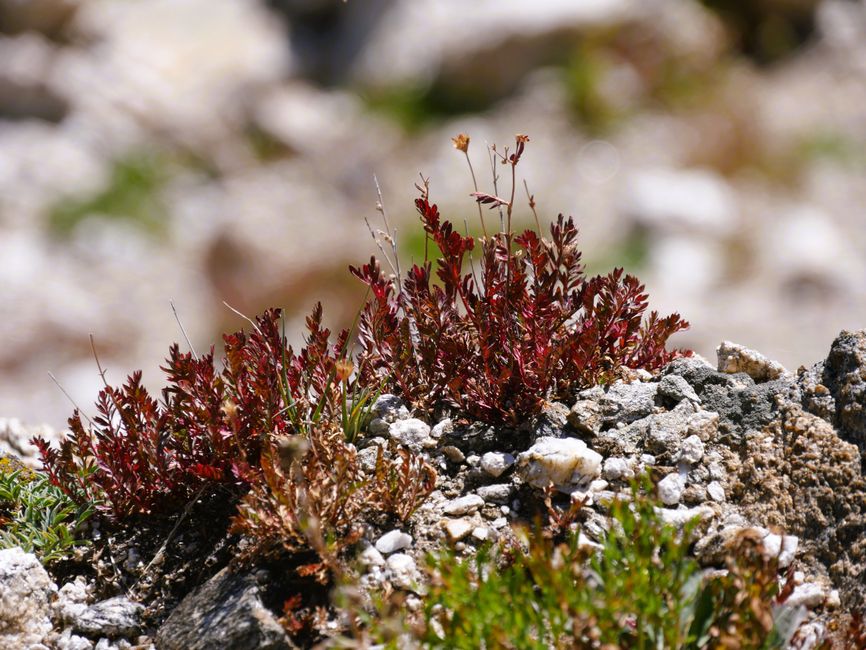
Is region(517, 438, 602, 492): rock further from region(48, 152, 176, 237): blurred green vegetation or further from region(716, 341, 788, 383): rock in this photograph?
region(48, 152, 176, 237): blurred green vegetation

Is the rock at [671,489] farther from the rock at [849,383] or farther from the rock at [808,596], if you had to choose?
the rock at [849,383]

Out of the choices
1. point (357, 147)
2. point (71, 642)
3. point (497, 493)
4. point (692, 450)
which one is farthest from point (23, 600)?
A: point (357, 147)

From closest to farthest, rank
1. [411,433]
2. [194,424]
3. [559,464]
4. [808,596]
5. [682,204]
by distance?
[808,596]
[559,464]
[194,424]
[411,433]
[682,204]

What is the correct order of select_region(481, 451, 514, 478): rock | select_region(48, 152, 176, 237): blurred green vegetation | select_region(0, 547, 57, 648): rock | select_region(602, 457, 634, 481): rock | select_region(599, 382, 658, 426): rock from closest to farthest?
select_region(0, 547, 57, 648): rock, select_region(602, 457, 634, 481): rock, select_region(481, 451, 514, 478): rock, select_region(599, 382, 658, 426): rock, select_region(48, 152, 176, 237): blurred green vegetation

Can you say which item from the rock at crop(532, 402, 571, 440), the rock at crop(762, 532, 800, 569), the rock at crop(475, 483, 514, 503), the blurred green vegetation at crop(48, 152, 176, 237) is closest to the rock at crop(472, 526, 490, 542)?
the rock at crop(475, 483, 514, 503)

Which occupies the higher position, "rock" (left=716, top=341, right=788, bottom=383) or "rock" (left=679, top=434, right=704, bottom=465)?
"rock" (left=716, top=341, right=788, bottom=383)

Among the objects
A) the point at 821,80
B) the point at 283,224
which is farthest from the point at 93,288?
the point at 821,80

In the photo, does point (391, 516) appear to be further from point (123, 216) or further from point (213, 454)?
point (123, 216)

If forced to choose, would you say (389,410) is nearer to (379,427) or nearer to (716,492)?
(379,427)
